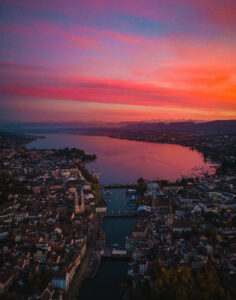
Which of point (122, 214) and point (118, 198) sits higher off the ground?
point (122, 214)

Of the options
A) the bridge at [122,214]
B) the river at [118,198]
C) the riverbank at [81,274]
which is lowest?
the river at [118,198]

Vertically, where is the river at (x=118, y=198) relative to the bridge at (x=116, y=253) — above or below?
below

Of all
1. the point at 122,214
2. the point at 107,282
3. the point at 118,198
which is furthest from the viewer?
the point at 118,198

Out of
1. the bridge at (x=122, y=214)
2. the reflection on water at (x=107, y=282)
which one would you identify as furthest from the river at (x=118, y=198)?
the bridge at (x=122, y=214)

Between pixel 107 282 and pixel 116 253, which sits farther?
pixel 116 253

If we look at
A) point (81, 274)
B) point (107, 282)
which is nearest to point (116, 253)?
point (107, 282)

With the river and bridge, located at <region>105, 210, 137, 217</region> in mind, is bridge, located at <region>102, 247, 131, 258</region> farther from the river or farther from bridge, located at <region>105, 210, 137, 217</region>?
bridge, located at <region>105, 210, 137, 217</region>

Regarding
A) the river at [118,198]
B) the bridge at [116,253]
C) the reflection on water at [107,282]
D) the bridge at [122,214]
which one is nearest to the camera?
the reflection on water at [107,282]

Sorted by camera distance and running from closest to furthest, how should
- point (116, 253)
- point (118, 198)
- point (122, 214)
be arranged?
point (116, 253) → point (122, 214) → point (118, 198)

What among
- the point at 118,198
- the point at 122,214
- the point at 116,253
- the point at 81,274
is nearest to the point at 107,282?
the point at 81,274

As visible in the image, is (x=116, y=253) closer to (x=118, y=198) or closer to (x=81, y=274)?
(x=81, y=274)

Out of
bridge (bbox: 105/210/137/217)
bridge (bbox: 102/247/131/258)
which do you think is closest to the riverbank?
bridge (bbox: 102/247/131/258)

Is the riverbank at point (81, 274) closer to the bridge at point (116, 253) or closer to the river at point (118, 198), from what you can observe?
the river at point (118, 198)

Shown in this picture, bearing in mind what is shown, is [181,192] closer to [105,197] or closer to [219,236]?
[105,197]
